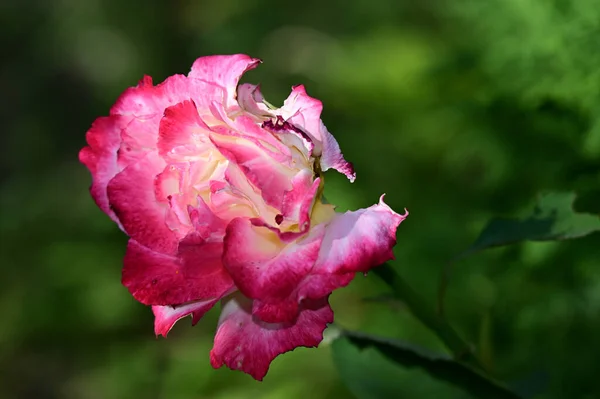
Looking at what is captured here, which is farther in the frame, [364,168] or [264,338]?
[364,168]

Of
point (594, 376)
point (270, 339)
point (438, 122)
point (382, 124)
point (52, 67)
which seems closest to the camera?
point (270, 339)

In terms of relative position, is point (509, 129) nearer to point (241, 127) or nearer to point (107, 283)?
point (241, 127)

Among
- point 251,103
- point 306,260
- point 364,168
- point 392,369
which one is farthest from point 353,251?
point 364,168

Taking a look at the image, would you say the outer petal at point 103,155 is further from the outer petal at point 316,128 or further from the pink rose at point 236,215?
the outer petal at point 316,128

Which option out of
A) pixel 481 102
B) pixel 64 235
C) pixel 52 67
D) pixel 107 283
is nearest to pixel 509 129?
pixel 481 102

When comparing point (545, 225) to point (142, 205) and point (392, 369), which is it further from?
point (142, 205)

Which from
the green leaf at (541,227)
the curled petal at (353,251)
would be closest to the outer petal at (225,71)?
the curled petal at (353,251)
